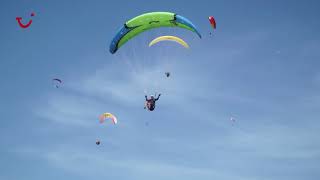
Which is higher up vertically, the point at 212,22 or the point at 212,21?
the point at 212,21

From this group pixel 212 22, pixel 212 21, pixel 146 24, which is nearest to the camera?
pixel 146 24

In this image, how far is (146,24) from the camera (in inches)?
1518

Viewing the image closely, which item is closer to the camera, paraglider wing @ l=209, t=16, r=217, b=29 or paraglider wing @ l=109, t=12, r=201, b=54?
paraglider wing @ l=109, t=12, r=201, b=54

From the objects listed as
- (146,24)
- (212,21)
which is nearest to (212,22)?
(212,21)

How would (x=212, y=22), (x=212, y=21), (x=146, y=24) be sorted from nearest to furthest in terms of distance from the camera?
(x=146, y=24), (x=212, y=22), (x=212, y=21)

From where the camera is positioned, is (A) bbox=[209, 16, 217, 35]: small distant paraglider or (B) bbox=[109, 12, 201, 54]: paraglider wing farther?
(A) bbox=[209, 16, 217, 35]: small distant paraglider

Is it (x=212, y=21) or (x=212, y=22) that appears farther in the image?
(x=212, y=21)

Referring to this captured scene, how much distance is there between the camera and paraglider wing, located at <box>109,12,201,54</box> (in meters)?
37.6

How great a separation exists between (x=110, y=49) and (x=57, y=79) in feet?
50.0

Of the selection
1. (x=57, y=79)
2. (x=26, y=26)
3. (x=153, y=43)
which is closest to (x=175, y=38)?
(x=153, y=43)

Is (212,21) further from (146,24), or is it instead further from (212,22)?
(146,24)

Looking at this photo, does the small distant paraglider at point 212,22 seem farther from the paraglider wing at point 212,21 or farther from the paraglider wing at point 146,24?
the paraglider wing at point 146,24

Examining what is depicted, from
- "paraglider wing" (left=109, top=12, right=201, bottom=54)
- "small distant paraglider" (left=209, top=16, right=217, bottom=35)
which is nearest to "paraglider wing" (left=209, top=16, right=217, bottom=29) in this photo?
"small distant paraglider" (left=209, top=16, right=217, bottom=35)

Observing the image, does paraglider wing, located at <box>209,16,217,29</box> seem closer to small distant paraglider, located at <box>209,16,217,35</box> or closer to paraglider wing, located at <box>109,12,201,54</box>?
small distant paraglider, located at <box>209,16,217,35</box>
